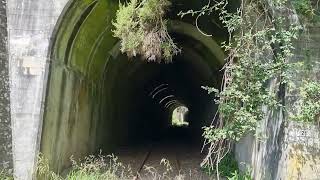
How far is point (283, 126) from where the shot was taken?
6668mm

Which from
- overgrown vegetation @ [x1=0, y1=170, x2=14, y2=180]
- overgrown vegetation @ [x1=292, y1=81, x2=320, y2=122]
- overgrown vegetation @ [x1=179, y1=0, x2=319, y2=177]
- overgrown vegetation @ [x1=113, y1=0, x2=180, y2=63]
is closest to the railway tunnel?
overgrown vegetation @ [x1=0, y1=170, x2=14, y2=180]

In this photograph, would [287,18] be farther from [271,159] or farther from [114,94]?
[114,94]

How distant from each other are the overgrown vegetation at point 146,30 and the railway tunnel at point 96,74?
38.3 inches

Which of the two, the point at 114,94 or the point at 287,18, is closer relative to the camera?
the point at 287,18

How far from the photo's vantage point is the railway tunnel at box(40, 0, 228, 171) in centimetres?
829

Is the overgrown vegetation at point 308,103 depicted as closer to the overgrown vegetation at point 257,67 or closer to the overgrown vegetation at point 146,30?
the overgrown vegetation at point 257,67

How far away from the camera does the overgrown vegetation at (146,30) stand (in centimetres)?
756

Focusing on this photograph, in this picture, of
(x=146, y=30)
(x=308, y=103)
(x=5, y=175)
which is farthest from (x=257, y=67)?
(x=5, y=175)

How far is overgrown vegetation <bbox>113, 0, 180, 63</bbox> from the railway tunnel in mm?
972

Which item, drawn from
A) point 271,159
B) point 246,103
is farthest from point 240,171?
point 246,103

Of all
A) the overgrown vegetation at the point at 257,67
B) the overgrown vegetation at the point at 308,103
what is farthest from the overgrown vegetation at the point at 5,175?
the overgrown vegetation at the point at 308,103

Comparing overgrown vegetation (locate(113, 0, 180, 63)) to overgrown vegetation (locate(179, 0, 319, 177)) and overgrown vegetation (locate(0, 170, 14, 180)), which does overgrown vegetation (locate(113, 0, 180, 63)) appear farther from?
overgrown vegetation (locate(0, 170, 14, 180))

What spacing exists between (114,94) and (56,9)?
23.4 feet

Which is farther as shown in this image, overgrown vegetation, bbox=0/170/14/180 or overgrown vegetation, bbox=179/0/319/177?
overgrown vegetation, bbox=0/170/14/180
